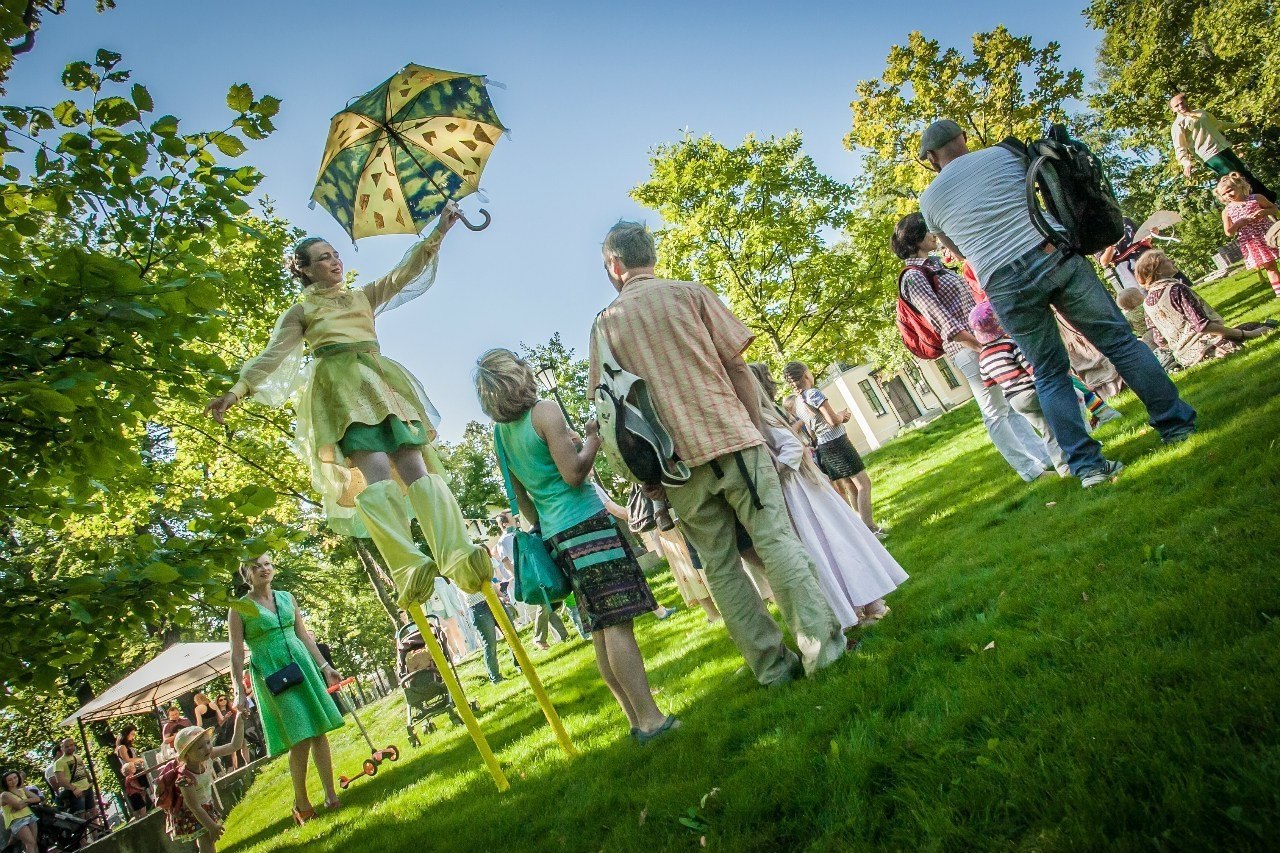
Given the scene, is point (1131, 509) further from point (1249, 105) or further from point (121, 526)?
point (1249, 105)

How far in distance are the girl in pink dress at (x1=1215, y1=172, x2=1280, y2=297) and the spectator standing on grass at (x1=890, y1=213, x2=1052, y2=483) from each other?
→ 16.1ft

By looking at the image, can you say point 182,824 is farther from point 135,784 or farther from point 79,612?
point 135,784

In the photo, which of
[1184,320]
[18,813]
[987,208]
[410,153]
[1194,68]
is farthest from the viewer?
[1194,68]

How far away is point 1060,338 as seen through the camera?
423cm

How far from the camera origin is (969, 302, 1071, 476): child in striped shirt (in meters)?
5.05

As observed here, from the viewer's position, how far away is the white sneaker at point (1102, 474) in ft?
13.6

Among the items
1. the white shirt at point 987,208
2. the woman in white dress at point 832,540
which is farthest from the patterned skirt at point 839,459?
the woman in white dress at point 832,540

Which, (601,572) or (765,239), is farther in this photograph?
(765,239)

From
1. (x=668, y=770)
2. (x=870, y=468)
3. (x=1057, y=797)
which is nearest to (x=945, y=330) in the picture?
(x=668, y=770)

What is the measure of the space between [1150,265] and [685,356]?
696 cm

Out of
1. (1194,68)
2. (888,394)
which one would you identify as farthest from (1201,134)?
(888,394)

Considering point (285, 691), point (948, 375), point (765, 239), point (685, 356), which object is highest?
point (765, 239)

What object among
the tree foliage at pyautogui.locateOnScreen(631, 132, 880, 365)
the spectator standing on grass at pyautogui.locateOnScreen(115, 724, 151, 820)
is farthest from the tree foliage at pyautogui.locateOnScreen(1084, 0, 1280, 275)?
the spectator standing on grass at pyautogui.locateOnScreen(115, 724, 151, 820)

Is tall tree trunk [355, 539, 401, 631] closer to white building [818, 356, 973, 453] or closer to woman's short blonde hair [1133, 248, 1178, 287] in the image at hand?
woman's short blonde hair [1133, 248, 1178, 287]
